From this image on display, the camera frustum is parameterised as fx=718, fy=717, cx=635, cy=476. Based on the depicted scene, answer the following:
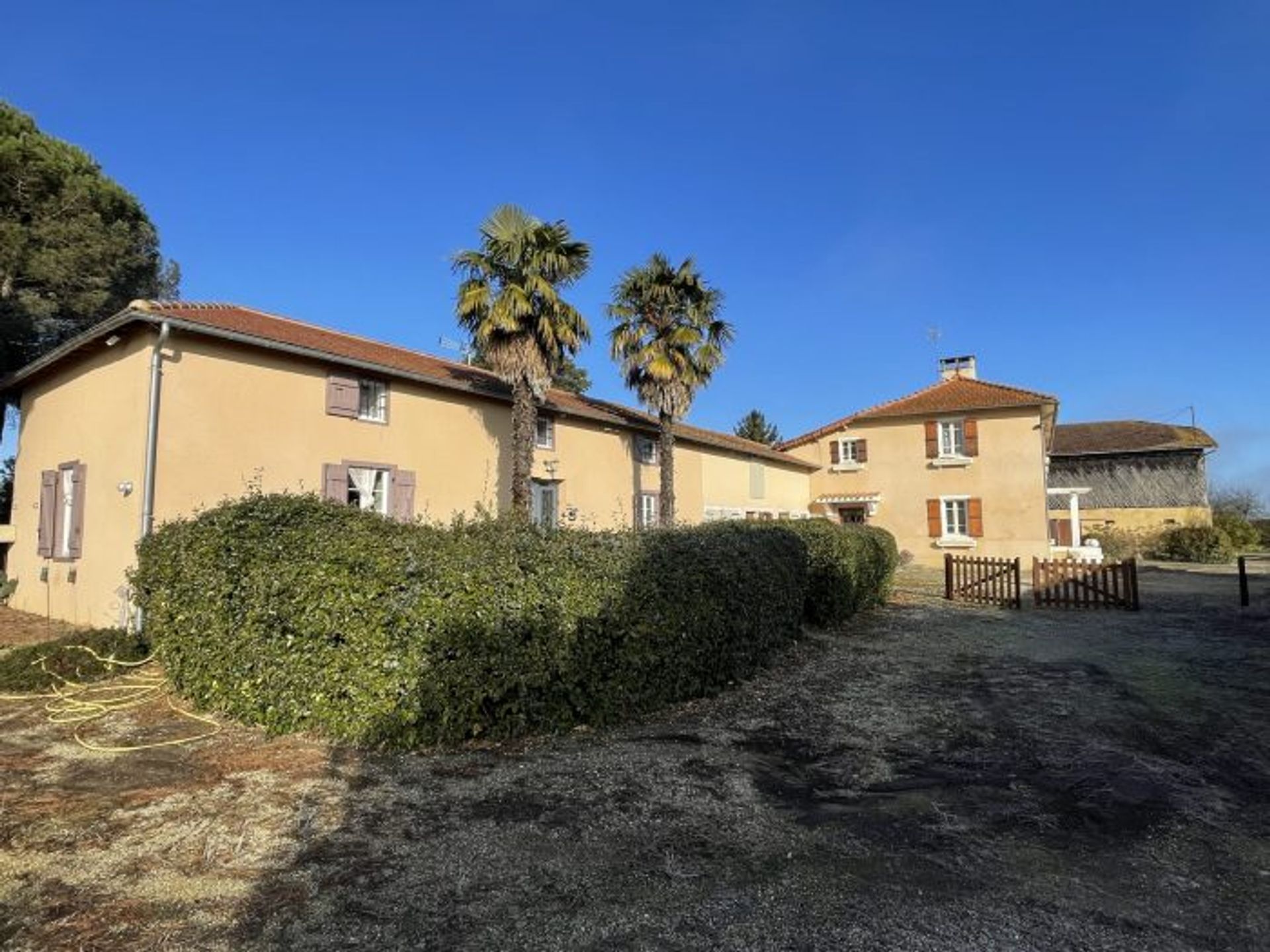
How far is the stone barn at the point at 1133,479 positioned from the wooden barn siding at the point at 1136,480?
0.10 feet

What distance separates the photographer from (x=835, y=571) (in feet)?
36.1

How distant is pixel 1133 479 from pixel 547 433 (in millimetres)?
30553

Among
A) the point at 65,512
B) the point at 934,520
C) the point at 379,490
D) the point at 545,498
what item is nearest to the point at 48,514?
the point at 65,512

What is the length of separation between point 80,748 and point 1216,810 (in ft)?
24.9

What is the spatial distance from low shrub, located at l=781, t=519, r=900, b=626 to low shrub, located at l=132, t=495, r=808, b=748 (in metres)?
4.20

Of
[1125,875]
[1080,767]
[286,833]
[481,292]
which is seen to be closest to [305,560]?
[286,833]

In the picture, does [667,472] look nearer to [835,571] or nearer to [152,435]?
[835,571]

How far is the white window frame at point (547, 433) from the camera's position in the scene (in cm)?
1720

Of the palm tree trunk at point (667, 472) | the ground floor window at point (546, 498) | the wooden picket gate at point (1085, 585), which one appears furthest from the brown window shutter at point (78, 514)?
the wooden picket gate at point (1085, 585)

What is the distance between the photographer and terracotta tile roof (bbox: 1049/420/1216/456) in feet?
108

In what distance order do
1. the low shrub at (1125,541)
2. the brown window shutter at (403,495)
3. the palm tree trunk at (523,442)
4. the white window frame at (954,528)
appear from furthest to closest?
the low shrub at (1125,541) → the white window frame at (954,528) → the palm tree trunk at (523,442) → the brown window shutter at (403,495)

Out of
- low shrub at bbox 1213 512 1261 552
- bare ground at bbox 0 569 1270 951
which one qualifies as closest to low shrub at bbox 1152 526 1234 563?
low shrub at bbox 1213 512 1261 552

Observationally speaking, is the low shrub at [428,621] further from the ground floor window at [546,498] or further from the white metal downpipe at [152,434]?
the ground floor window at [546,498]

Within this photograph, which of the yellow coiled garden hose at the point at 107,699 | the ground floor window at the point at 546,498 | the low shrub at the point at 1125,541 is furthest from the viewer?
the low shrub at the point at 1125,541
